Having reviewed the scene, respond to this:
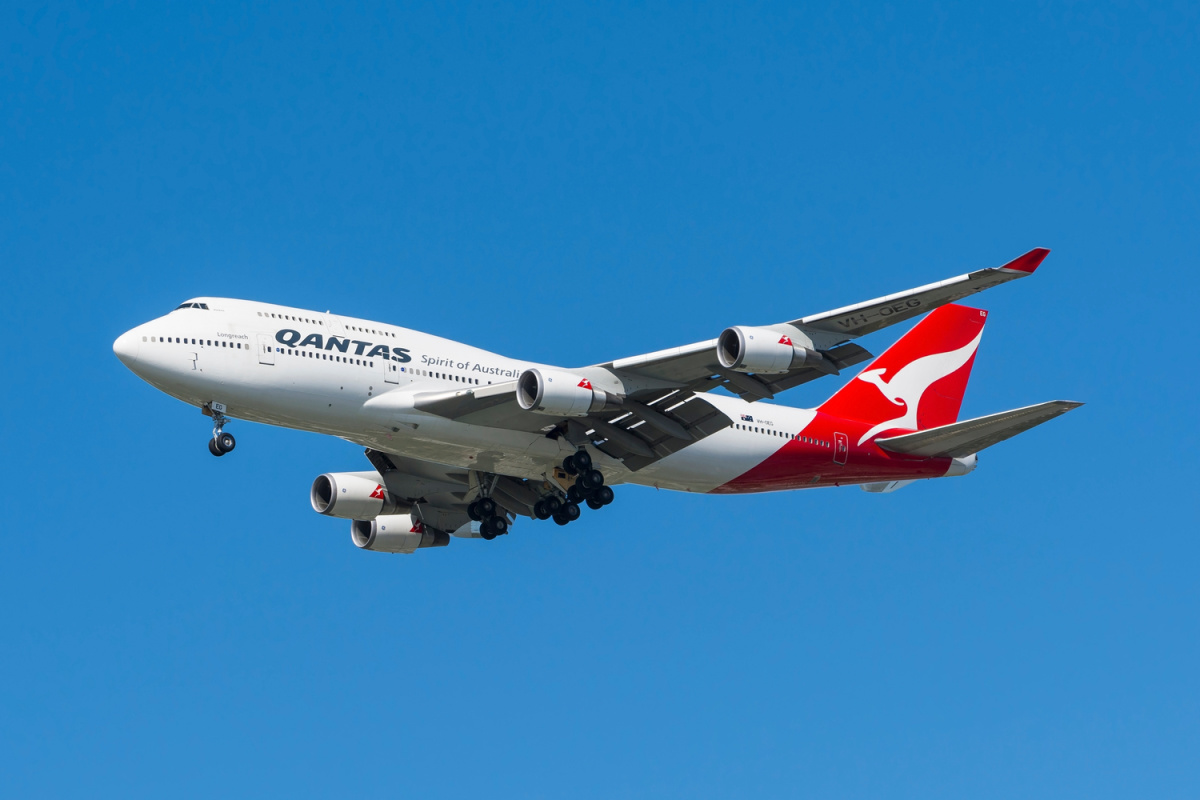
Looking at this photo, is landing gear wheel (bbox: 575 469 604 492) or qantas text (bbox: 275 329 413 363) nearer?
qantas text (bbox: 275 329 413 363)

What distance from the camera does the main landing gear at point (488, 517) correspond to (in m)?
40.5

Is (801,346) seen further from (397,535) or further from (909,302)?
(397,535)

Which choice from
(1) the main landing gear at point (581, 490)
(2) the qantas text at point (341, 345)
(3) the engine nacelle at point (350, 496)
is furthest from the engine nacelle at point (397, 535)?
(2) the qantas text at point (341, 345)

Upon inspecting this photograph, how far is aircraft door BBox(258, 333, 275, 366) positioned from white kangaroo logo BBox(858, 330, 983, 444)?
18.3 metres

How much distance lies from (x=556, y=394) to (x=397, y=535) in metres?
10.8

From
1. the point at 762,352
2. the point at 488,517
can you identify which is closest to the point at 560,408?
the point at 762,352

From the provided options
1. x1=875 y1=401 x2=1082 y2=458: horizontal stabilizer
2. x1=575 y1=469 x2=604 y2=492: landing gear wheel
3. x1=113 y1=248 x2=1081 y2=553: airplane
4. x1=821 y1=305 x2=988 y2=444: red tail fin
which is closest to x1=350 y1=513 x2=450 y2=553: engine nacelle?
x1=113 y1=248 x2=1081 y2=553: airplane

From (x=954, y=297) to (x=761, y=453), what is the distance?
30.9 ft

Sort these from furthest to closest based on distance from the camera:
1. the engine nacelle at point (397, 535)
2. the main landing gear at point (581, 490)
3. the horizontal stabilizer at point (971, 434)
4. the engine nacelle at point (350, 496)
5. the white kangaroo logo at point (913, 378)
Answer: the white kangaroo logo at point (913, 378) < the engine nacelle at point (397, 535) < the engine nacelle at point (350, 496) < the main landing gear at point (581, 490) < the horizontal stabilizer at point (971, 434)

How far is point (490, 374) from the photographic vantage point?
36.2 meters

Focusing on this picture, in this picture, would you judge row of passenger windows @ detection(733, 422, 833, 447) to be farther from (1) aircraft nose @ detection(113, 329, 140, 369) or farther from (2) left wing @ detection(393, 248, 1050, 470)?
(1) aircraft nose @ detection(113, 329, 140, 369)

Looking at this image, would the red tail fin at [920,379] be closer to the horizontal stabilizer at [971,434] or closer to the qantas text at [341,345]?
the horizontal stabilizer at [971,434]

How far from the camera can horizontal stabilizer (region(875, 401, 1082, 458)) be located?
115 ft

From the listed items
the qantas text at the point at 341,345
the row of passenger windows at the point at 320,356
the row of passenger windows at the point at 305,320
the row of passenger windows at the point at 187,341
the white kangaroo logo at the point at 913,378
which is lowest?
the row of passenger windows at the point at 320,356
